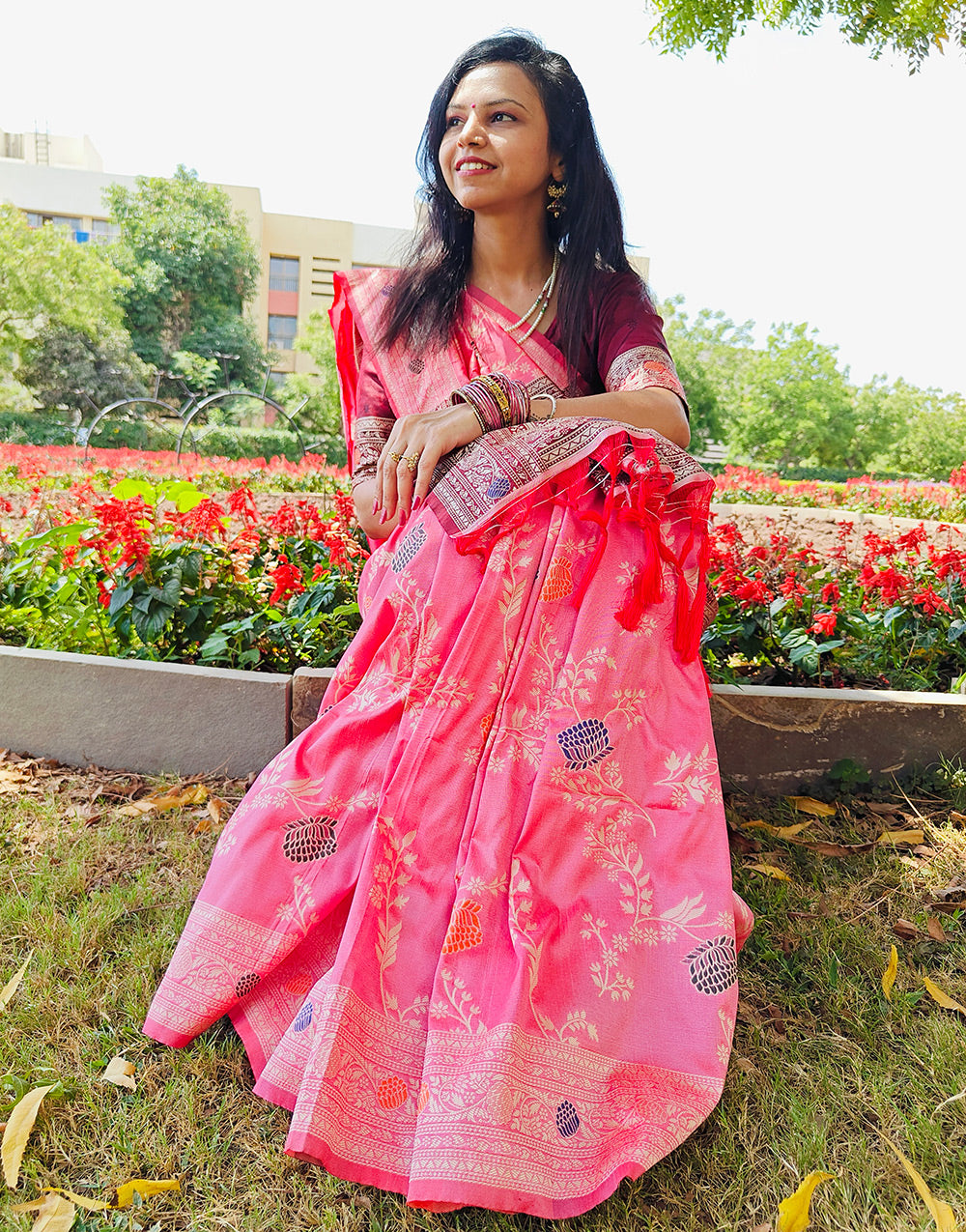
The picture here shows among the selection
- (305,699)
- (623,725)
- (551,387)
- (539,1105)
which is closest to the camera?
(539,1105)

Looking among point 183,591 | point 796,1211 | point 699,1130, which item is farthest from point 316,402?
point 796,1211

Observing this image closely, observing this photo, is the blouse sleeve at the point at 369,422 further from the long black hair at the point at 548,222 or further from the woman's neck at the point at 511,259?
the woman's neck at the point at 511,259

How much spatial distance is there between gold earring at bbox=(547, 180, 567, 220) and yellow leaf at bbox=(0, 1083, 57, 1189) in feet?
6.75

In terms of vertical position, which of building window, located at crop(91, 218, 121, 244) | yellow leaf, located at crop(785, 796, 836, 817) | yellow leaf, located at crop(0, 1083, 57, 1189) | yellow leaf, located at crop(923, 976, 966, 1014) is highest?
yellow leaf, located at crop(923, 976, 966, 1014)

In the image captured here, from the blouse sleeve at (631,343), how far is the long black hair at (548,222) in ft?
0.19

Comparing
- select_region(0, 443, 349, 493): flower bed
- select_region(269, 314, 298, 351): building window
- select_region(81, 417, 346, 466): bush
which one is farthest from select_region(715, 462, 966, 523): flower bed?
select_region(269, 314, 298, 351): building window

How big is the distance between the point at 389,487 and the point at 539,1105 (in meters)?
1.17

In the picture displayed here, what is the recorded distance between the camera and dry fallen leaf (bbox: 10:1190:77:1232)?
119 centimetres

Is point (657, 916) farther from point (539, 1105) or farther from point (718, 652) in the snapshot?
point (718, 652)

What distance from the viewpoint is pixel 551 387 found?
6.75ft

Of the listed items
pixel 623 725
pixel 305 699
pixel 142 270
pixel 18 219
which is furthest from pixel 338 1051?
pixel 142 270

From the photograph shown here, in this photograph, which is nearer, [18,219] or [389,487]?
[389,487]

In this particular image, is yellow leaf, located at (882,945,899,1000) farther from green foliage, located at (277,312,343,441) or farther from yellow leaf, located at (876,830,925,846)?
green foliage, located at (277,312,343,441)

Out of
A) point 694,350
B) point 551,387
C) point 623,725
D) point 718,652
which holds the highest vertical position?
point 551,387
